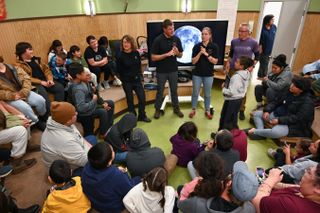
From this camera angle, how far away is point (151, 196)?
64.1 inches

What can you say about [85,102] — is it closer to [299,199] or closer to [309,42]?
[299,199]

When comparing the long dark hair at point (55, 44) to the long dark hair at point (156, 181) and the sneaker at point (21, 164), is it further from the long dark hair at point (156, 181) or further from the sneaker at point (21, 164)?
the long dark hair at point (156, 181)

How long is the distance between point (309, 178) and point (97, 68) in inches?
143

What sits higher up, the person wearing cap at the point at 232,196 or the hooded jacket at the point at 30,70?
the hooded jacket at the point at 30,70

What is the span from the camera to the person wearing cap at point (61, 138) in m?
1.92

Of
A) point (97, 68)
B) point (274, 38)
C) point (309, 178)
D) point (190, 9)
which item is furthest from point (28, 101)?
point (274, 38)

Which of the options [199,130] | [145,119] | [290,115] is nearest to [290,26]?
[290,115]

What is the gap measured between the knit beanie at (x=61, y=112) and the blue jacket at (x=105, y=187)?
0.50 metres

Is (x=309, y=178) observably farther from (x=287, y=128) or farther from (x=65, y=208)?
(x=287, y=128)

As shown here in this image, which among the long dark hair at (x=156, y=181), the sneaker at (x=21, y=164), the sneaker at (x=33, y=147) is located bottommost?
the sneaker at (x=21, y=164)

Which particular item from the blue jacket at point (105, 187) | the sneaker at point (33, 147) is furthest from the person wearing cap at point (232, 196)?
the sneaker at point (33, 147)

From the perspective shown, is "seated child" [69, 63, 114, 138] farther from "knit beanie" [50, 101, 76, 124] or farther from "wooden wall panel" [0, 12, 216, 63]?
"wooden wall panel" [0, 12, 216, 63]

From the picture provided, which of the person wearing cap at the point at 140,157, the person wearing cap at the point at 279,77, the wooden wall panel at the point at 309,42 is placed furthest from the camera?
the wooden wall panel at the point at 309,42

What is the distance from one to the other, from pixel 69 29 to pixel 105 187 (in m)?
3.72
